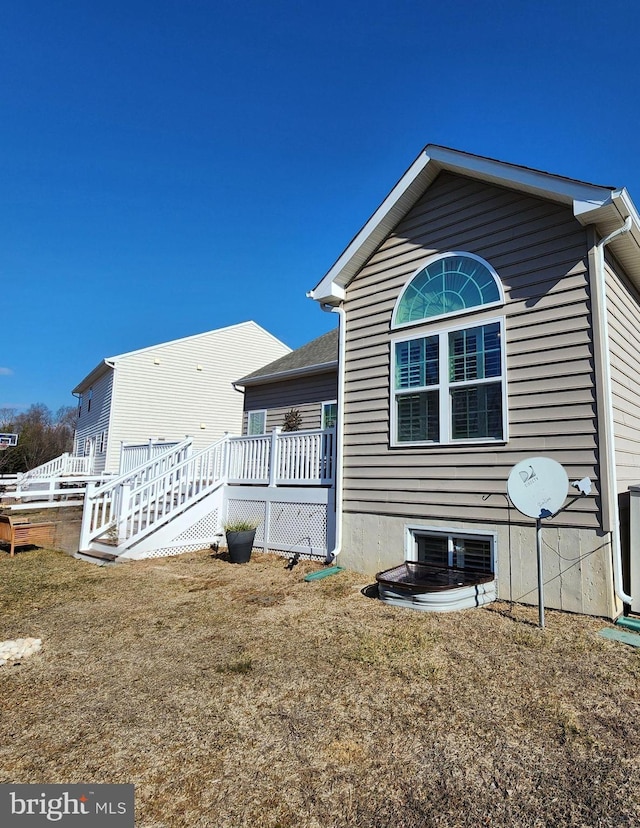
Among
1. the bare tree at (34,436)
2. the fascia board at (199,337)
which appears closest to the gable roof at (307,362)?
the fascia board at (199,337)

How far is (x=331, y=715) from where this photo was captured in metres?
2.92

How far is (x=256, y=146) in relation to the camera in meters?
13.8

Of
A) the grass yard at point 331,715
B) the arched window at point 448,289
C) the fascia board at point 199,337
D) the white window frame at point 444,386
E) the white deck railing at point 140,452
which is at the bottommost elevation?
the grass yard at point 331,715

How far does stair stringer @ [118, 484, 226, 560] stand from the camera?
8200 millimetres

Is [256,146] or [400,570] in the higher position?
[256,146]

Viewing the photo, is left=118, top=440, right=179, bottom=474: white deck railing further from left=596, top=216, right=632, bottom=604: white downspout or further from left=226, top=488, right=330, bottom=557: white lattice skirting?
left=596, top=216, right=632, bottom=604: white downspout

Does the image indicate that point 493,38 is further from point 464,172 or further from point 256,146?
point 256,146

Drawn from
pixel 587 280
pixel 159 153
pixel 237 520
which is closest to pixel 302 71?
pixel 159 153

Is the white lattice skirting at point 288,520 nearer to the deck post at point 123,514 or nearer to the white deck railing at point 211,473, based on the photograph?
the white deck railing at point 211,473

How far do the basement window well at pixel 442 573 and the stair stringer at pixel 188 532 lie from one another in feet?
15.3

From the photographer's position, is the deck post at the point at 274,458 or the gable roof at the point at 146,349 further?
the gable roof at the point at 146,349

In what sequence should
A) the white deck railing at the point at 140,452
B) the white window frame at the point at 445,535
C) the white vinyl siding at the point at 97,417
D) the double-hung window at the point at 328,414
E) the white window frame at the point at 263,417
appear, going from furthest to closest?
the white vinyl siding at the point at 97,417 → the white window frame at the point at 263,417 → the double-hung window at the point at 328,414 → the white deck railing at the point at 140,452 → the white window frame at the point at 445,535

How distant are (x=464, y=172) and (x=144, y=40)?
29.9 ft

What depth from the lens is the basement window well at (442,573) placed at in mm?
4949
